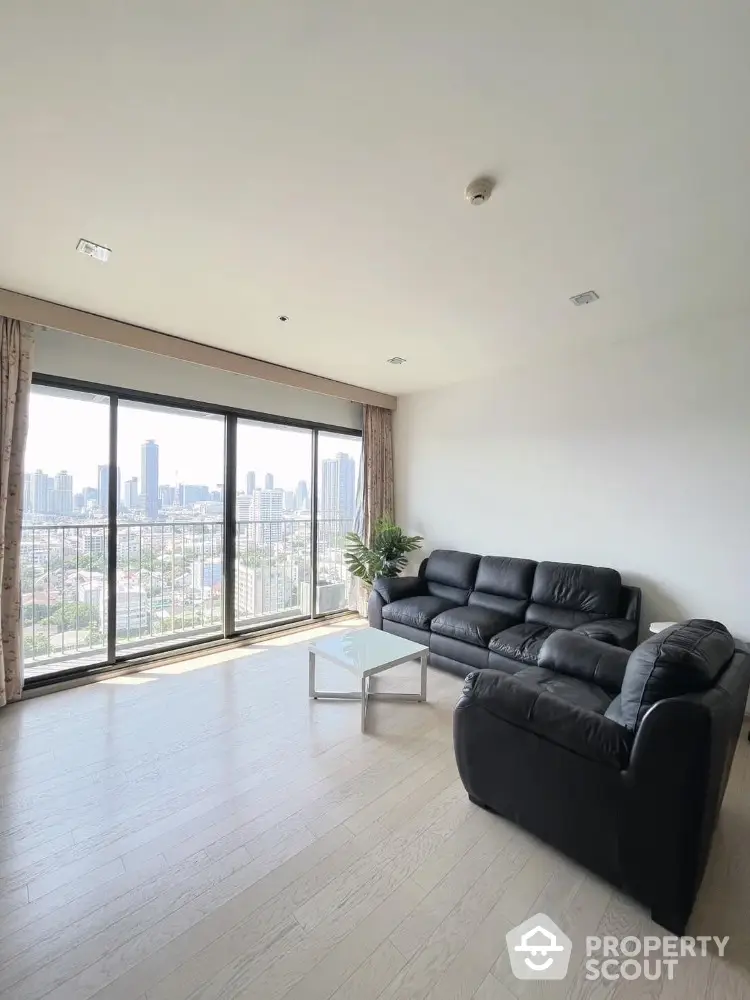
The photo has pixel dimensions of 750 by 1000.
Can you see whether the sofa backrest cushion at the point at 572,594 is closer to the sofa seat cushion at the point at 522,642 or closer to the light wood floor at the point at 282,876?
the sofa seat cushion at the point at 522,642

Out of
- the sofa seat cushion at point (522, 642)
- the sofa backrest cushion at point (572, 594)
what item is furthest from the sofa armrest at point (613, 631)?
the sofa seat cushion at point (522, 642)

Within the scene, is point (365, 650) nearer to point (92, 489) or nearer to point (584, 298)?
point (92, 489)

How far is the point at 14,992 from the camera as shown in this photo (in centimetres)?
121

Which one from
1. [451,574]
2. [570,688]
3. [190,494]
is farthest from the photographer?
[451,574]

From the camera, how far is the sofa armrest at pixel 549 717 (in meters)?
1.47

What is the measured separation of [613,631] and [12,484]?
171 inches

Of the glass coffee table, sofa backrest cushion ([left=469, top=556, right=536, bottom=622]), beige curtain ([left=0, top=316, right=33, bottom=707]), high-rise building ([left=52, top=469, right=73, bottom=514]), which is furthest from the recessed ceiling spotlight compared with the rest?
high-rise building ([left=52, top=469, right=73, bottom=514])

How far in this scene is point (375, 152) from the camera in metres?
1.63

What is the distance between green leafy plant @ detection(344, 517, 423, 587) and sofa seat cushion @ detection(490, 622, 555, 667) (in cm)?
167

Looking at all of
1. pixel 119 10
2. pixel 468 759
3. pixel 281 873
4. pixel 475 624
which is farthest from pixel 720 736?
pixel 119 10

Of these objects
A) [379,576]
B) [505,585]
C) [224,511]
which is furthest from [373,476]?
[505,585]

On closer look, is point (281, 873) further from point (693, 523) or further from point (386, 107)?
point (693, 523)

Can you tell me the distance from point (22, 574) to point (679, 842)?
3.94 meters

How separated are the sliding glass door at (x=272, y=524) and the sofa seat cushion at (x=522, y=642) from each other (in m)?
2.43
